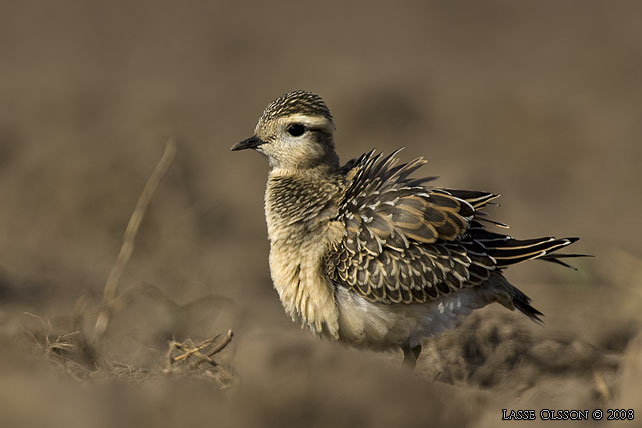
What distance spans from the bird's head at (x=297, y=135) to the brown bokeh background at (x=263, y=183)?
119cm

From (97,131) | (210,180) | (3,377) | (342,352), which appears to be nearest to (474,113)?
(210,180)

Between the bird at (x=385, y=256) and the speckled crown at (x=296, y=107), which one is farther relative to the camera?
the speckled crown at (x=296, y=107)

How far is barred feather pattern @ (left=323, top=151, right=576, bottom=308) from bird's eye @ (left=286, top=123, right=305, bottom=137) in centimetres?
60

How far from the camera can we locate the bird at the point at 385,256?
6.12 meters

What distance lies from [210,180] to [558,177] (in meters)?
4.89

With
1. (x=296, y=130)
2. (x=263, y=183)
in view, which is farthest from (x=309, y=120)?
(x=263, y=183)

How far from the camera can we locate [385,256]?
619 cm

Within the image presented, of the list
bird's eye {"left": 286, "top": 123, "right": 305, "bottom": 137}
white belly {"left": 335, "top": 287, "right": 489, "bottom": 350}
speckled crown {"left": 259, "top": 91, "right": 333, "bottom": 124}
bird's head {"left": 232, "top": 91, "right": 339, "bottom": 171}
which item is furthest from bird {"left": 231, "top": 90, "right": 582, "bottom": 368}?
speckled crown {"left": 259, "top": 91, "right": 333, "bottom": 124}

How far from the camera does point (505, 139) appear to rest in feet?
47.7

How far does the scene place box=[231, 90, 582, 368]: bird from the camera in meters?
6.12

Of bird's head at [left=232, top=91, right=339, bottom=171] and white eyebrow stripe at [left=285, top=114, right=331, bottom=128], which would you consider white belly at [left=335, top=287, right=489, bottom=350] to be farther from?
white eyebrow stripe at [left=285, top=114, right=331, bottom=128]

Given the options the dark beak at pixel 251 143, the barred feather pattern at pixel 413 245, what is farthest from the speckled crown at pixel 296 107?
the barred feather pattern at pixel 413 245

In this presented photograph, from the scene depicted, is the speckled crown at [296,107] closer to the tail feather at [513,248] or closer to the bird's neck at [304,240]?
the bird's neck at [304,240]

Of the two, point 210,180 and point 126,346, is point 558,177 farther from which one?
point 126,346
